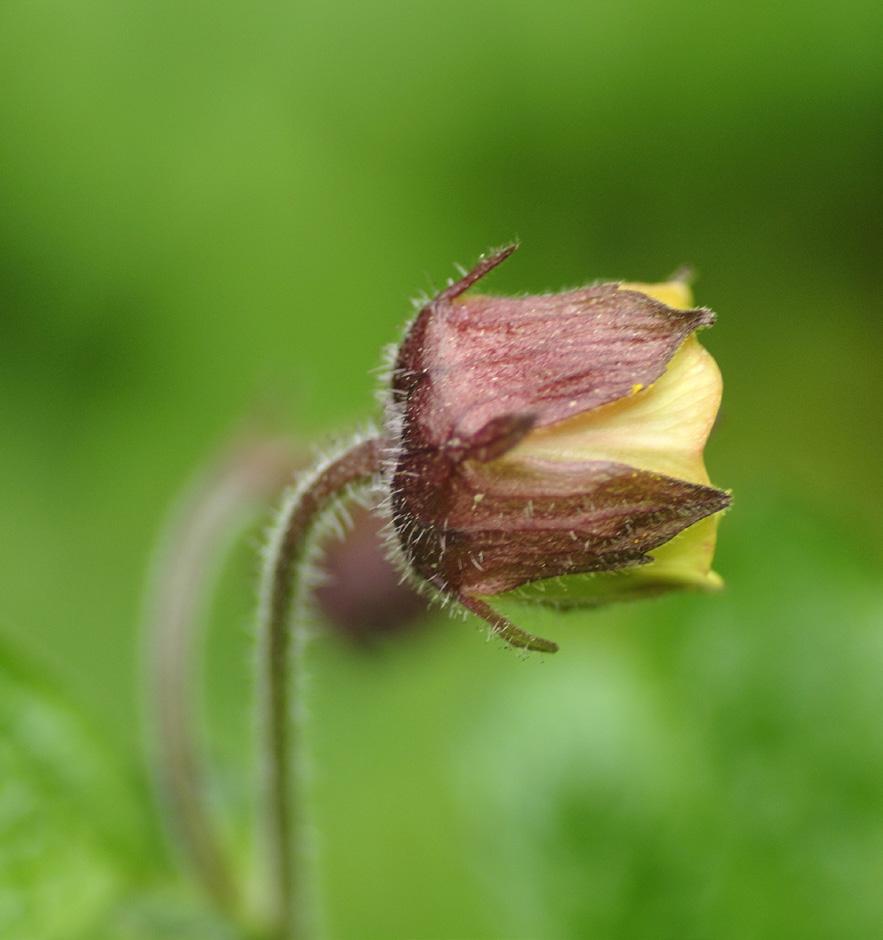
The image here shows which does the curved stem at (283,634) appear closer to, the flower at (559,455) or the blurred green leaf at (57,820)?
the flower at (559,455)

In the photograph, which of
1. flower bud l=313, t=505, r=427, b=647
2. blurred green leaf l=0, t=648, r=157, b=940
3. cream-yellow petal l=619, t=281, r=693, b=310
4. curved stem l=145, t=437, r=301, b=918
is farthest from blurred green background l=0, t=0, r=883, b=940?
cream-yellow petal l=619, t=281, r=693, b=310

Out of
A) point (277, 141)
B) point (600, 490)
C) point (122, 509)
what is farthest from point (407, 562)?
point (277, 141)

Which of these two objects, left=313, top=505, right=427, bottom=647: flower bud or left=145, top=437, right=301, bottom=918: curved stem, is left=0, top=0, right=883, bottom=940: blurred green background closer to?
left=313, top=505, right=427, bottom=647: flower bud

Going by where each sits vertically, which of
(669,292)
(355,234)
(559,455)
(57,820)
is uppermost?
(355,234)

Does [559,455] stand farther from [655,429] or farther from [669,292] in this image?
[669,292]

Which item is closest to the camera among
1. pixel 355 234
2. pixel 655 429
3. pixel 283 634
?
pixel 655 429

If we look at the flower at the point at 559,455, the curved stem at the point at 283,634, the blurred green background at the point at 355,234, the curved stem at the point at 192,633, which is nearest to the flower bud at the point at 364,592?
the curved stem at the point at 192,633

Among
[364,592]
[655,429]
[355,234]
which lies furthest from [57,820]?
[355,234]
